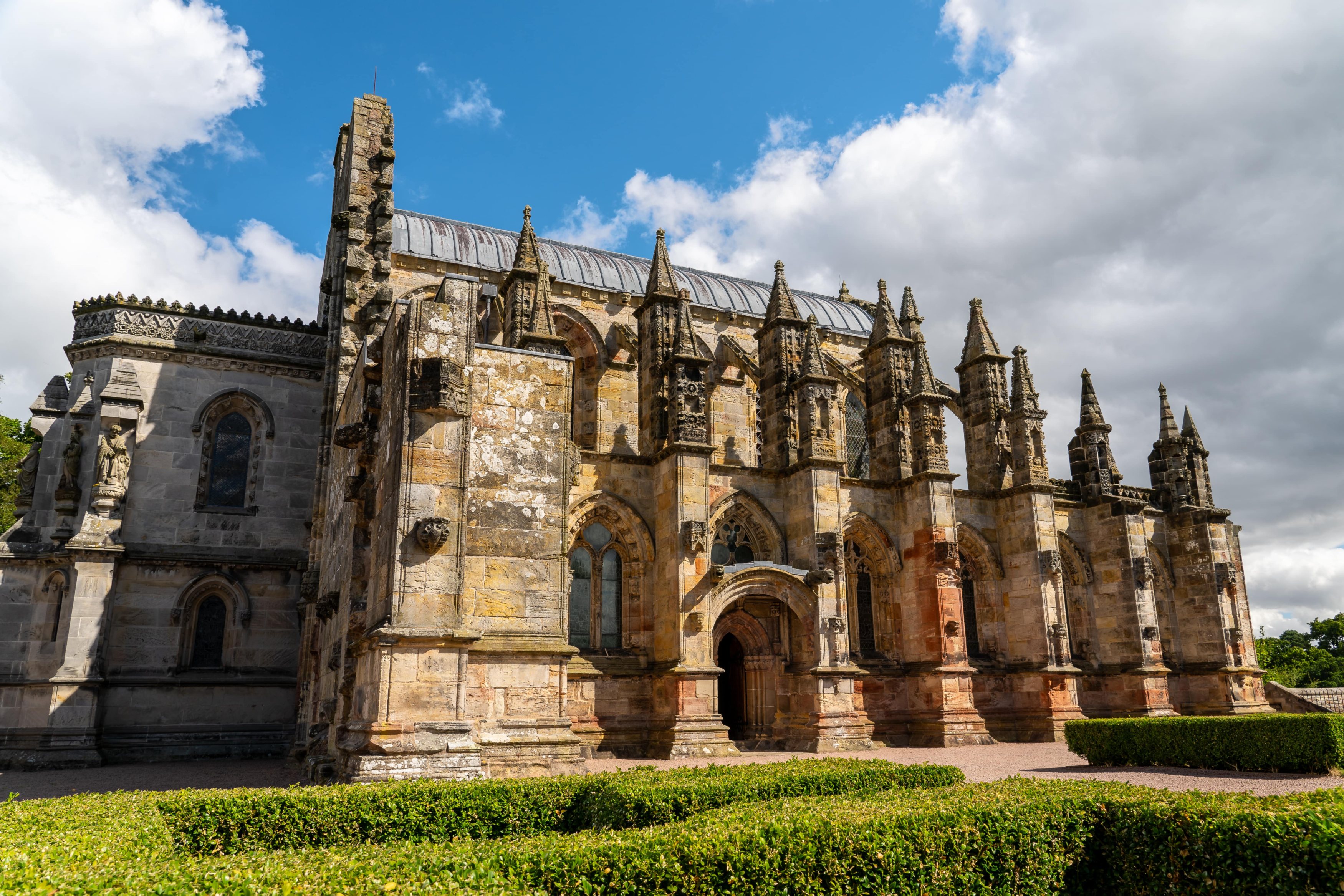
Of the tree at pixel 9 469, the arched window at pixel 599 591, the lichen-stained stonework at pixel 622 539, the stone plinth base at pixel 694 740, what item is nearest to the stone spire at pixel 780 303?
the lichen-stained stonework at pixel 622 539

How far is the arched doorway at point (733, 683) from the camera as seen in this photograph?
1984cm

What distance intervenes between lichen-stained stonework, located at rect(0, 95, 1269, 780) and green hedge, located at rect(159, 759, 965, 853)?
491cm

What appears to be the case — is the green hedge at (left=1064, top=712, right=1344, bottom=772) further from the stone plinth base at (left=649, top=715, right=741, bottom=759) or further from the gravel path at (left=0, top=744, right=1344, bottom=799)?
the stone plinth base at (left=649, top=715, right=741, bottom=759)

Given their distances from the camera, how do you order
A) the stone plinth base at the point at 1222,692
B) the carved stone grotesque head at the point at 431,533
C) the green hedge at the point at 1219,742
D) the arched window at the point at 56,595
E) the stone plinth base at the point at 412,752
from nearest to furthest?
the stone plinth base at the point at 412,752 → the carved stone grotesque head at the point at 431,533 → the green hedge at the point at 1219,742 → the arched window at the point at 56,595 → the stone plinth base at the point at 1222,692

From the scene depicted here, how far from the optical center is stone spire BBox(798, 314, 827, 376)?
20.7m

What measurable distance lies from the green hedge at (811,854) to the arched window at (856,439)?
855 inches

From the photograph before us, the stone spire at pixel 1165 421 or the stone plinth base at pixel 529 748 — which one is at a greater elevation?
the stone spire at pixel 1165 421

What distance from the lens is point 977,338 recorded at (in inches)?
989

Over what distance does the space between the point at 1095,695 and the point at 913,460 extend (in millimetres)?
8567

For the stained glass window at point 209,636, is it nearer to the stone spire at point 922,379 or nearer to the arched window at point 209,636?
the arched window at point 209,636

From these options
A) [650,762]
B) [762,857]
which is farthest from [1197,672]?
[762,857]

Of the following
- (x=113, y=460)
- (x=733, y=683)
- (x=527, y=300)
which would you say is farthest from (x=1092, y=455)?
(x=113, y=460)

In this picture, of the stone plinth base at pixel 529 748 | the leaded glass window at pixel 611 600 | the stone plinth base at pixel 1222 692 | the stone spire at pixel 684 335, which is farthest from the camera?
the stone plinth base at pixel 1222 692

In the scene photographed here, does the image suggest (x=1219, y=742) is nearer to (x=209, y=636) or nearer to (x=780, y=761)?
(x=780, y=761)
